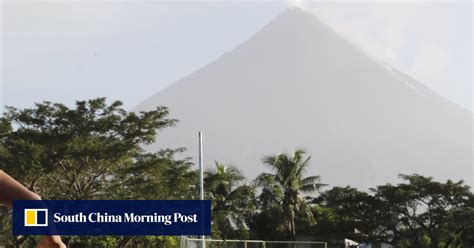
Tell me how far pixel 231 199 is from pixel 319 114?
12922 centimetres

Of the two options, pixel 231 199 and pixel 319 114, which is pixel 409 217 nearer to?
pixel 231 199

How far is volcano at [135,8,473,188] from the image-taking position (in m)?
164

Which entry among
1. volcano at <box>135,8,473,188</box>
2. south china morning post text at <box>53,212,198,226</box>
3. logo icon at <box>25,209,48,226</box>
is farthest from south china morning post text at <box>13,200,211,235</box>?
volcano at <box>135,8,473,188</box>

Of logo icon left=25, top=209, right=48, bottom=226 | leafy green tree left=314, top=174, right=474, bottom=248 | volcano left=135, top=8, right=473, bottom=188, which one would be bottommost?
logo icon left=25, top=209, right=48, bottom=226

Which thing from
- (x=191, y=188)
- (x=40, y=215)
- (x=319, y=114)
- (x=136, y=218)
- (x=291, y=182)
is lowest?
(x=40, y=215)

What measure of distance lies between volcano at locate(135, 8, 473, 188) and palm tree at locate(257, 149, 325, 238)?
114 metres

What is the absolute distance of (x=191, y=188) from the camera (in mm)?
33469

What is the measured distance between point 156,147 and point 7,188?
160357mm

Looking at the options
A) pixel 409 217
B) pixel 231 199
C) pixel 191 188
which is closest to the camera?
pixel 191 188

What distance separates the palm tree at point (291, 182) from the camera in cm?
4197

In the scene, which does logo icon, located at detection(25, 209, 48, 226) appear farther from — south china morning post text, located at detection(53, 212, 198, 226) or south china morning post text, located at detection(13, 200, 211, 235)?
south china morning post text, located at detection(53, 212, 198, 226)

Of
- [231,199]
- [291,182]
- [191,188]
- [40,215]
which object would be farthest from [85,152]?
[40,215]

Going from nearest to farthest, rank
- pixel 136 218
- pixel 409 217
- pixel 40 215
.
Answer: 1. pixel 40 215
2. pixel 136 218
3. pixel 409 217

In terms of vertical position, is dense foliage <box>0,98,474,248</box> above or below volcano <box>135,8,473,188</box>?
below
